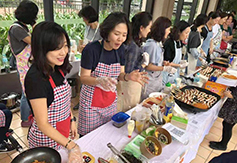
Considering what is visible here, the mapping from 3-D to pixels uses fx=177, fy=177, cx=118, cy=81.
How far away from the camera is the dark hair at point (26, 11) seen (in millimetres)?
1948

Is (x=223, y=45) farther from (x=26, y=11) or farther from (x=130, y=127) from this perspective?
(x=26, y=11)

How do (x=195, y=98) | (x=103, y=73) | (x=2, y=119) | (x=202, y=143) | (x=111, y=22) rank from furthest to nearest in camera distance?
1. (x=202, y=143)
2. (x=195, y=98)
3. (x=2, y=119)
4. (x=103, y=73)
5. (x=111, y=22)

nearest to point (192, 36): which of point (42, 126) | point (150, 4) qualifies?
point (150, 4)

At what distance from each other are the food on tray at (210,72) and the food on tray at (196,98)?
2.51ft

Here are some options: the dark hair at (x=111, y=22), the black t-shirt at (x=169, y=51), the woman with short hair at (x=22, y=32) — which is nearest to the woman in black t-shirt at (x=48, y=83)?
the dark hair at (x=111, y=22)

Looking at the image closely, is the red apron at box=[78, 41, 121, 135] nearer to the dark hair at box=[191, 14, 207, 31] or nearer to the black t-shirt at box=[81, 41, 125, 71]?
the black t-shirt at box=[81, 41, 125, 71]

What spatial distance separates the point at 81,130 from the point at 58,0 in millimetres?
2426

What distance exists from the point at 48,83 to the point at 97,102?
0.55 metres

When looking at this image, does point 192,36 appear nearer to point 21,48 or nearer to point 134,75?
point 134,75

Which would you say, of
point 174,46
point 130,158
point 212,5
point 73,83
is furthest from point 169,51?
point 212,5

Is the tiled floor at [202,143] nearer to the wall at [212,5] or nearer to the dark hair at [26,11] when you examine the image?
the dark hair at [26,11]

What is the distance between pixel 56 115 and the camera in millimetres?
1180

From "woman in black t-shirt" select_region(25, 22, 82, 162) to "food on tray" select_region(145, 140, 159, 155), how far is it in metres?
0.44

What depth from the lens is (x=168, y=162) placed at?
1.20 m
